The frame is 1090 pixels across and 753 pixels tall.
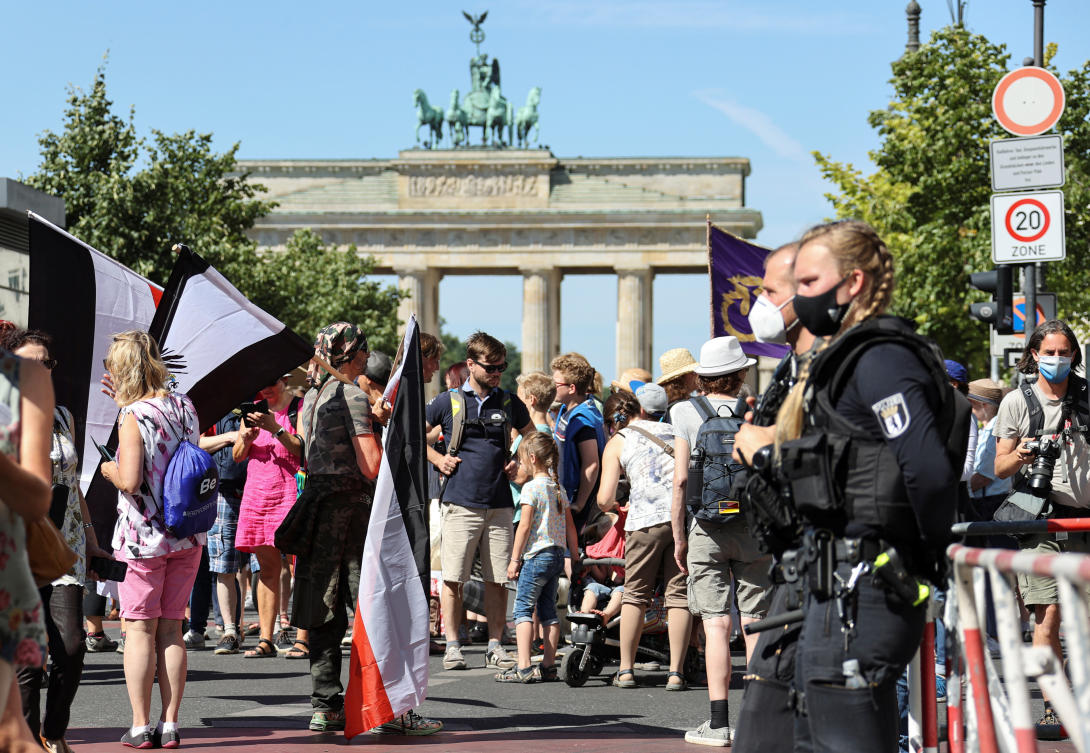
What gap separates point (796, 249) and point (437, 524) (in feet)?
26.0

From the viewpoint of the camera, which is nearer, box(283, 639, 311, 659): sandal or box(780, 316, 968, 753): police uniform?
box(780, 316, 968, 753): police uniform

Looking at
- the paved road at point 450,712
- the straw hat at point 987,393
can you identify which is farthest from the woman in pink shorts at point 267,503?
the straw hat at point 987,393

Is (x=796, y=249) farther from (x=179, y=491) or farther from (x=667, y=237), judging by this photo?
(x=667, y=237)

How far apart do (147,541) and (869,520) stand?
3765mm

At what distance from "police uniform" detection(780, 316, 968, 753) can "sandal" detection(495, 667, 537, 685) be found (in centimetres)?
559

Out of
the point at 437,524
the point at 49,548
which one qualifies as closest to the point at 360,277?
the point at 437,524

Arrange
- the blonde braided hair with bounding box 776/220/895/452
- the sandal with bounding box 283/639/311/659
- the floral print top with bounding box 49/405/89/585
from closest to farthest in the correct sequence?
1. the blonde braided hair with bounding box 776/220/895/452
2. the floral print top with bounding box 49/405/89/585
3. the sandal with bounding box 283/639/311/659

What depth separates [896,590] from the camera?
335cm

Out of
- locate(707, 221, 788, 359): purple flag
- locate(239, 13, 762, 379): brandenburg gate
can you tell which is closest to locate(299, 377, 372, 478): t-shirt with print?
locate(707, 221, 788, 359): purple flag

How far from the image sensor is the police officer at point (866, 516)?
3.33 metres

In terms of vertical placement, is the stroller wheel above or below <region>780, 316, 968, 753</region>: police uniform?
below

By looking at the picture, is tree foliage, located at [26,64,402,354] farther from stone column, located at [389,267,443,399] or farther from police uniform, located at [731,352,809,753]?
stone column, located at [389,267,443,399]

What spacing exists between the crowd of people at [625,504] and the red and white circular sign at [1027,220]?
3.72 ft

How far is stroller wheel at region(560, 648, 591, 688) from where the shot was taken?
8883 millimetres
